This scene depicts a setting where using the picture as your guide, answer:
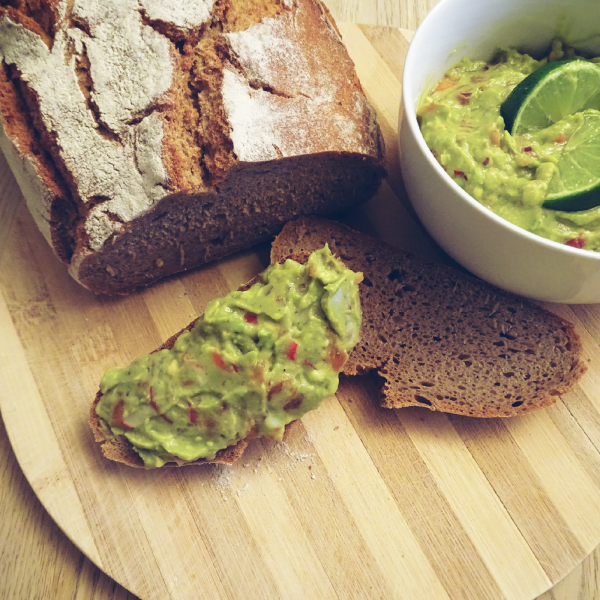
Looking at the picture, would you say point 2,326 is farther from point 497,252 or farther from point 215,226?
point 497,252

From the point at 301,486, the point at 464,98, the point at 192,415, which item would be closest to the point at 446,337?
the point at 301,486

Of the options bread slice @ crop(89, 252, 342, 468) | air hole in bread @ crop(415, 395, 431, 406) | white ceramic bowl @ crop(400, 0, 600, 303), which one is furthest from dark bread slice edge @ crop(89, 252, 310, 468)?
white ceramic bowl @ crop(400, 0, 600, 303)

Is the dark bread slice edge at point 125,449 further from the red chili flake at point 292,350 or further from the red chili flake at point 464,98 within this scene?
the red chili flake at point 464,98

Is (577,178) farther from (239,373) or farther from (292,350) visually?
(239,373)

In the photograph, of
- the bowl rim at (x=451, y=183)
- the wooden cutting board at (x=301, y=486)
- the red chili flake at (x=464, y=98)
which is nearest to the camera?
the bowl rim at (x=451, y=183)

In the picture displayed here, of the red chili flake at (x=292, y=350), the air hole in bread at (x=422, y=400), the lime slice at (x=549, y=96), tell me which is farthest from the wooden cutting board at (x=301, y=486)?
the lime slice at (x=549, y=96)

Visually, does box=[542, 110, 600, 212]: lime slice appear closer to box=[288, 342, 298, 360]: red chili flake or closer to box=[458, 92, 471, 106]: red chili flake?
box=[458, 92, 471, 106]: red chili flake
